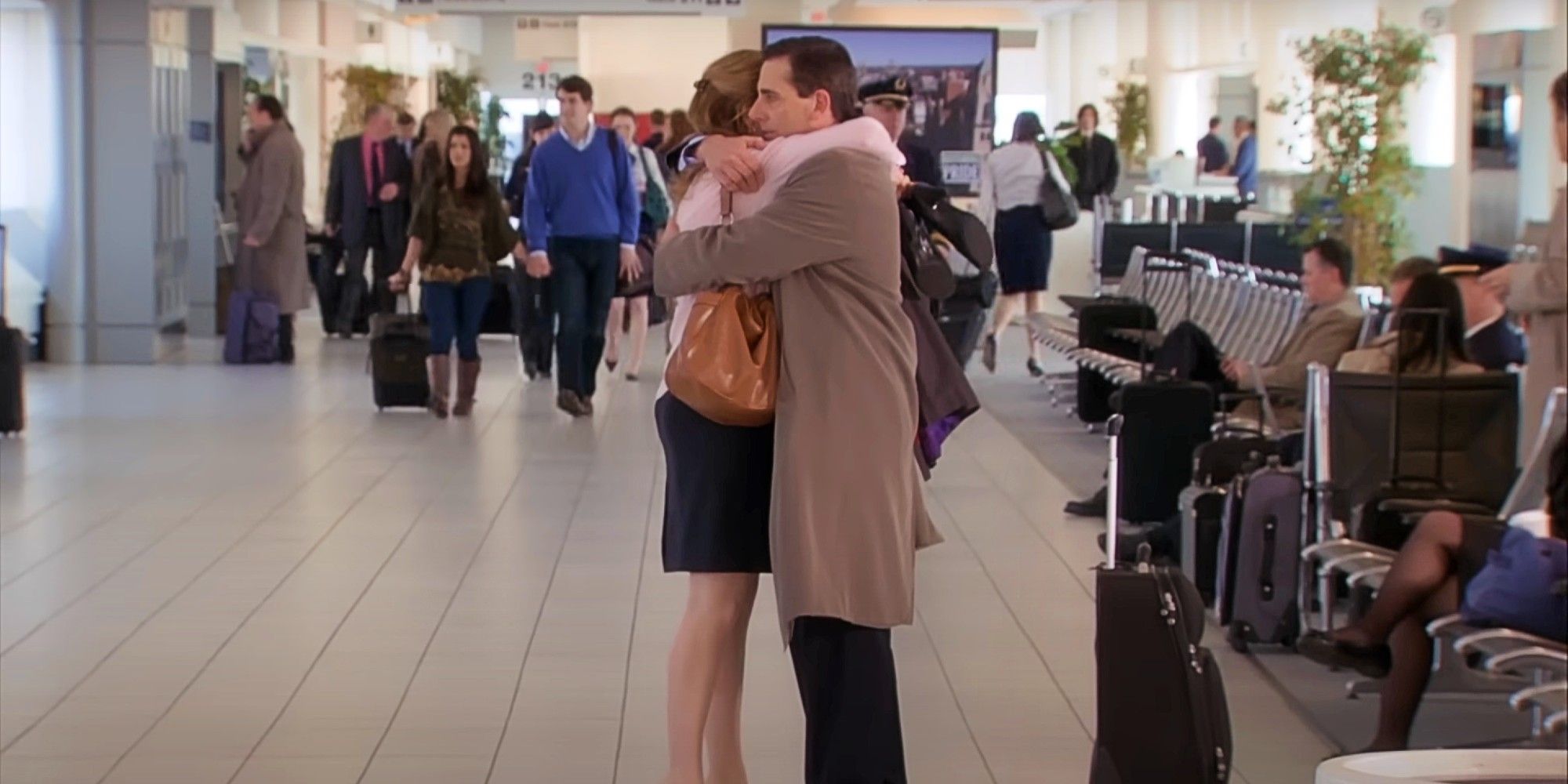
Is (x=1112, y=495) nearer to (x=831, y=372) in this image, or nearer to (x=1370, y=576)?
(x=831, y=372)

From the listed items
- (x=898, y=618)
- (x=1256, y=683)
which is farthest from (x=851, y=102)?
(x=1256, y=683)

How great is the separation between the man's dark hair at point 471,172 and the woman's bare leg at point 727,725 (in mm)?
7489

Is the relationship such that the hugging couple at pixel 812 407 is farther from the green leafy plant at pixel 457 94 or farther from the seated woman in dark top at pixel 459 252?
the green leafy plant at pixel 457 94

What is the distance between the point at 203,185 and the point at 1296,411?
1019 centimetres

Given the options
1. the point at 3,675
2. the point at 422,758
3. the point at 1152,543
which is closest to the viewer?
the point at 422,758

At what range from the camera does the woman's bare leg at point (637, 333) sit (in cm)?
1415

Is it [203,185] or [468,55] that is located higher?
[468,55]

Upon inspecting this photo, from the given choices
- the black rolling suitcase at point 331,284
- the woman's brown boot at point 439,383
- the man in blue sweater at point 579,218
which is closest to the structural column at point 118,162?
the black rolling suitcase at point 331,284

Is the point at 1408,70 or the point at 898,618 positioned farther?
the point at 1408,70

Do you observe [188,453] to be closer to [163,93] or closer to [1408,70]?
[163,93]

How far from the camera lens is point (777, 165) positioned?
4.21 m

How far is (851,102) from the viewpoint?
14.0ft

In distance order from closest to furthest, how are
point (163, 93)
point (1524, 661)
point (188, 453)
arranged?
point (1524, 661), point (188, 453), point (163, 93)

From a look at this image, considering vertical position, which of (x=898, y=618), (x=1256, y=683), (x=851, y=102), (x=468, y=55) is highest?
(x=468, y=55)
